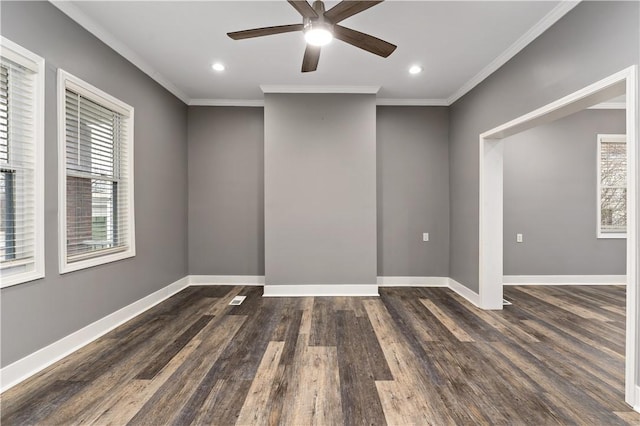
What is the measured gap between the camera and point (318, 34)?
6.34 ft

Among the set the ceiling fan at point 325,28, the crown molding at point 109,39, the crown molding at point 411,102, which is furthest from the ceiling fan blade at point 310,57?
the crown molding at point 411,102

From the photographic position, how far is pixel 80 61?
244 cm

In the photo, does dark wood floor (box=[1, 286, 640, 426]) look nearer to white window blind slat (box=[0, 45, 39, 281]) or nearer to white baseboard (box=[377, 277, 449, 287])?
white window blind slat (box=[0, 45, 39, 281])

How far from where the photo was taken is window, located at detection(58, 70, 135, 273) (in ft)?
7.64

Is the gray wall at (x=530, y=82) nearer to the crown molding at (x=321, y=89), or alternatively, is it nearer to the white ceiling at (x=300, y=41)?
the white ceiling at (x=300, y=41)

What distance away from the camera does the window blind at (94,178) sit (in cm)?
244

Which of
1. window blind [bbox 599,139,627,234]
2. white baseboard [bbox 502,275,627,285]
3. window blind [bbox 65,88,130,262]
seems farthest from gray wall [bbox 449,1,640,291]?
window blind [bbox 65,88,130,262]

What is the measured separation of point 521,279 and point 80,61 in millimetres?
6030

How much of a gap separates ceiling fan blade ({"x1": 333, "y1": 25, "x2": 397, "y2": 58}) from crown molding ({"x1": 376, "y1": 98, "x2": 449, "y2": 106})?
7.14 feet

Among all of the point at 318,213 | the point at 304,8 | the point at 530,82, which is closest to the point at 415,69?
the point at 530,82

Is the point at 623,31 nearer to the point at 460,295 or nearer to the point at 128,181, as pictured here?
the point at 460,295

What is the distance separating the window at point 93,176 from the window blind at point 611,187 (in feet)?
21.9

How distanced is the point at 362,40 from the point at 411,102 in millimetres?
2537

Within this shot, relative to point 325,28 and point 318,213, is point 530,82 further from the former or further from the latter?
point 318,213
